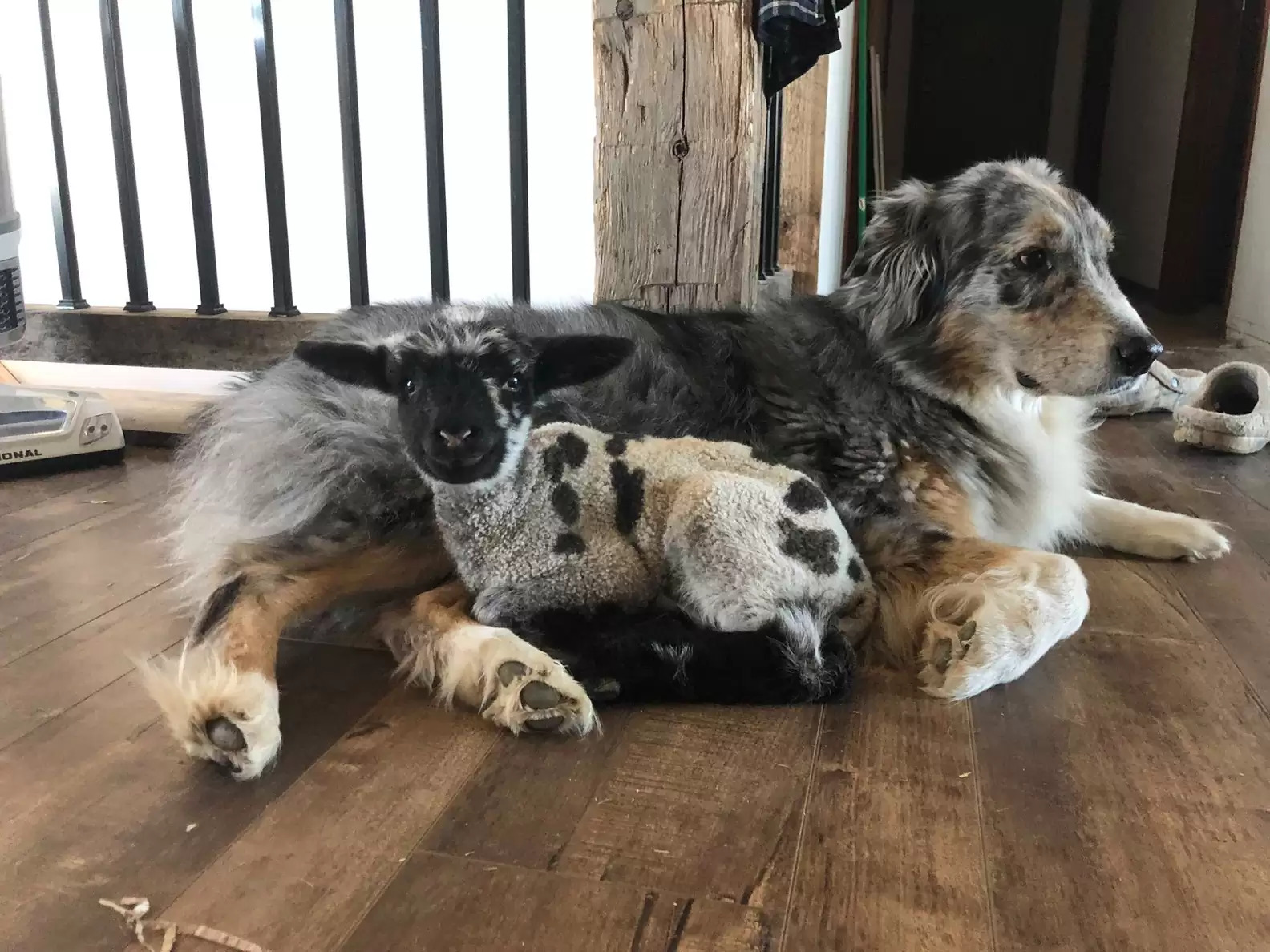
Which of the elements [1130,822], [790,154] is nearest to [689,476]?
[1130,822]

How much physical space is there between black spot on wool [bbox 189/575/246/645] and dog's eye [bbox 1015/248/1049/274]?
1.60 metres

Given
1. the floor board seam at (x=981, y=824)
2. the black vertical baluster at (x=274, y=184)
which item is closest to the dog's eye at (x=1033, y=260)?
the floor board seam at (x=981, y=824)

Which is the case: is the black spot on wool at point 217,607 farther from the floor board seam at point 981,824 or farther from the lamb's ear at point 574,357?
the floor board seam at point 981,824

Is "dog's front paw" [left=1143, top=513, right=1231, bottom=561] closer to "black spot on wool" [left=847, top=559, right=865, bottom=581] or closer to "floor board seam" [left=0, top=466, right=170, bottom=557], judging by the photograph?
"black spot on wool" [left=847, top=559, right=865, bottom=581]

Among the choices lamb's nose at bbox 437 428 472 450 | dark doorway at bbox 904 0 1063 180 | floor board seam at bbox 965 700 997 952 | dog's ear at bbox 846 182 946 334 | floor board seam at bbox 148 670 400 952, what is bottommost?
floor board seam at bbox 148 670 400 952

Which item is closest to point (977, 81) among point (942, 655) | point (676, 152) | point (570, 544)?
point (676, 152)

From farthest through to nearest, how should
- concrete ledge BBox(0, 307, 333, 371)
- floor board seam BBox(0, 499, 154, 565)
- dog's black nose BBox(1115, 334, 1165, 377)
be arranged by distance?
concrete ledge BBox(0, 307, 333, 371) < floor board seam BBox(0, 499, 154, 565) < dog's black nose BBox(1115, 334, 1165, 377)

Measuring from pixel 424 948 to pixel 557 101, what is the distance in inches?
131

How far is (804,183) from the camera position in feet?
14.8

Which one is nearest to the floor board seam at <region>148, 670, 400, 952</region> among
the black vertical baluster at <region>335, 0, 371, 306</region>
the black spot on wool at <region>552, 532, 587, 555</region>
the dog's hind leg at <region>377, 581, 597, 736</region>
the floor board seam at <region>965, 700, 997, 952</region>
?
the dog's hind leg at <region>377, 581, 597, 736</region>

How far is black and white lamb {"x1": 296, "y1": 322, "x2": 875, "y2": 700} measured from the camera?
140cm

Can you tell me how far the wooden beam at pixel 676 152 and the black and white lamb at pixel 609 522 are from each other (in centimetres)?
91

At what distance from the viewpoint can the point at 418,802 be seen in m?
1.21

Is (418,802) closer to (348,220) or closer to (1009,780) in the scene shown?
(1009,780)
